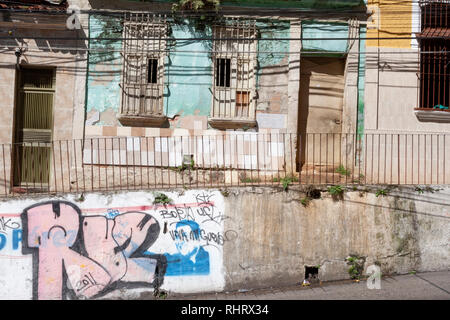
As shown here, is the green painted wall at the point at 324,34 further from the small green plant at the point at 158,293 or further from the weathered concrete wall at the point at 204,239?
the small green plant at the point at 158,293

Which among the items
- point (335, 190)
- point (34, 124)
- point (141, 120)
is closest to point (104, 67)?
point (141, 120)

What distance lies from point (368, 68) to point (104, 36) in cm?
567

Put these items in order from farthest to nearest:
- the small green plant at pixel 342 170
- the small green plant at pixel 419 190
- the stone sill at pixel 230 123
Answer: the small green plant at pixel 342 170 → the stone sill at pixel 230 123 → the small green plant at pixel 419 190

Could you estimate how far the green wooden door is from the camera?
9.14 m

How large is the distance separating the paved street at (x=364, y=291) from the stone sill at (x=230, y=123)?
338 centimetres

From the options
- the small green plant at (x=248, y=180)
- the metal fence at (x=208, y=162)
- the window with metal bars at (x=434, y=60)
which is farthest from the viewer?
the window with metal bars at (x=434, y=60)

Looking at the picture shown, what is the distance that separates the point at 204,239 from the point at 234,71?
3706 mm

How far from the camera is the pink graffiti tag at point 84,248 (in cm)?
743

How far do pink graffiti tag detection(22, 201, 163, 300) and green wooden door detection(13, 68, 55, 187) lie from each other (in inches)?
75.4

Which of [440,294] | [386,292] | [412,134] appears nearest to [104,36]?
[412,134]

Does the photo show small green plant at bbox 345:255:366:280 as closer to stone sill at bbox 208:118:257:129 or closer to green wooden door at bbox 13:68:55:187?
stone sill at bbox 208:118:257:129

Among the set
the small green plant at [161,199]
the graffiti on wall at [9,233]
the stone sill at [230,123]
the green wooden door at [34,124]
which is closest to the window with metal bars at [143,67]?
the stone sill at [230,123]

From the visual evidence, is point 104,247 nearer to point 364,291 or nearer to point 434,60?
point 364,291

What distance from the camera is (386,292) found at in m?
7.05
